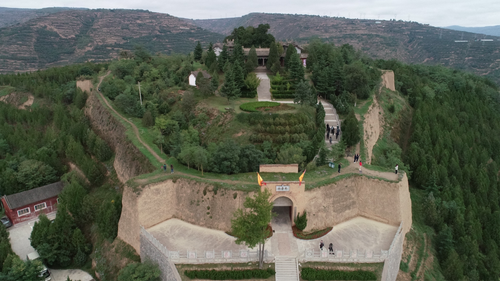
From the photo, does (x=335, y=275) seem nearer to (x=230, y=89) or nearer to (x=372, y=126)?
(x=372, y=126)

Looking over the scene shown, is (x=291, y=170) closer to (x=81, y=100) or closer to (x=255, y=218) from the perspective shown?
(x=255, y=218)

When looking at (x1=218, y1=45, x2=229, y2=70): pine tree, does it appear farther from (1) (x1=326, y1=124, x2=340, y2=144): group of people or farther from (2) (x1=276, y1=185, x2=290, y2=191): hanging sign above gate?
(2) (x1=276, y1=185, x2=290, y2=191): hanging sign above gate

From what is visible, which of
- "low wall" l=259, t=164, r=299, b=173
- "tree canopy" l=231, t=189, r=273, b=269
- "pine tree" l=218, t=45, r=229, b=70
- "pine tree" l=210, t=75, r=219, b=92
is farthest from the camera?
"pine tree" l=218, t=45, r=229, b=70

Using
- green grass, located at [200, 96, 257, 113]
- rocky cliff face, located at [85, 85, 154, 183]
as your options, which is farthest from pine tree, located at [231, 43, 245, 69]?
rocky cliff face, located at [85, 85, 154, 183]

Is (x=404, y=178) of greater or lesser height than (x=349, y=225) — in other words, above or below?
above

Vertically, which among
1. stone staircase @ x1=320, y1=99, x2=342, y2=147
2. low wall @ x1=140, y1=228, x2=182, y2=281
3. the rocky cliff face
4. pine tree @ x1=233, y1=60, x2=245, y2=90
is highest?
pine tree @ x1=233, y1=60, x2=245, y2=90

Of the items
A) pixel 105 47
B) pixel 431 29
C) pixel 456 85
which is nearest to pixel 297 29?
pixel 431 29

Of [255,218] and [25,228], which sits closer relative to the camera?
[255,218]
